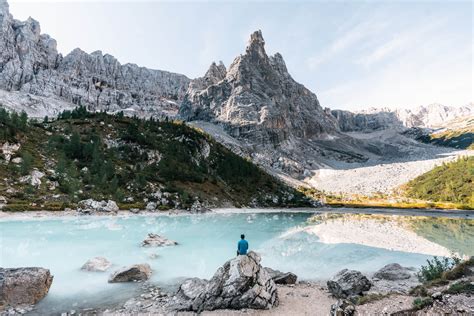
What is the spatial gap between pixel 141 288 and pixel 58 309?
4690mm

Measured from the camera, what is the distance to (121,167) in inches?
3258

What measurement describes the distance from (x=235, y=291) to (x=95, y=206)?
5149 cm

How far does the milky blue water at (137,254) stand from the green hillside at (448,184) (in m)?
95.9

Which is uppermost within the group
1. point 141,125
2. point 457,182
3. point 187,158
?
point 141,125

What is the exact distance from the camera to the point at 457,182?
410ft

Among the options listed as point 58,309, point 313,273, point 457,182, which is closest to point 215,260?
point 313,273

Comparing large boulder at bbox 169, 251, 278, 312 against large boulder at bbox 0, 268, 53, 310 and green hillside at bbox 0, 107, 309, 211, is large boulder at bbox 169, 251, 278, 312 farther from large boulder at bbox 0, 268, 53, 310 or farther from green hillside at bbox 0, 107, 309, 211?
green hillside at bbox 0, 107, 309, 211

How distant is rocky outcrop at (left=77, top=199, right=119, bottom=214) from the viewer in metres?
55.2

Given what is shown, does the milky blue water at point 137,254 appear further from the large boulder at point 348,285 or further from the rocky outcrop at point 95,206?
the rocky outcrop at point 95,206

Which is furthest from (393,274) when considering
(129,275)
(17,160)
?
(17,160)

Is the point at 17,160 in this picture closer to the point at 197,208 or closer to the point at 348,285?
the point at 197,208

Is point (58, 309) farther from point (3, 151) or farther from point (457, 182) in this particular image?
point (457, 182)

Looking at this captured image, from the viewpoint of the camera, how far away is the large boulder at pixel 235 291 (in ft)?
46.3

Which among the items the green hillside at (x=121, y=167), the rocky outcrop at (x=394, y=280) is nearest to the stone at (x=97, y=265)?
the rocky outcrop at (x=394, y=280)
